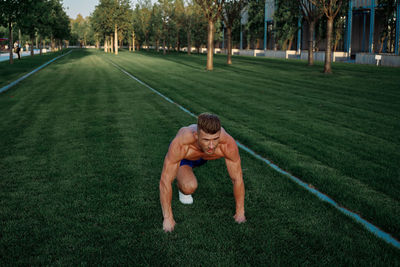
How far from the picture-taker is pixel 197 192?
534 centimetres

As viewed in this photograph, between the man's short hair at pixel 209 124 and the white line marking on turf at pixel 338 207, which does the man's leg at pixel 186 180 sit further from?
the white line marking on turf at pixel 338 207

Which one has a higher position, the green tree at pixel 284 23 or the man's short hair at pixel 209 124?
the green tree at pixel 284 23

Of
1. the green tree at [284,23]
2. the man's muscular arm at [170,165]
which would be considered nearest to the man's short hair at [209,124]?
the man's muscular arm at [170,165]

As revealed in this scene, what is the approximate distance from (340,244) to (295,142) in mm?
4221

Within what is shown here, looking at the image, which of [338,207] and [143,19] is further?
[143,19]

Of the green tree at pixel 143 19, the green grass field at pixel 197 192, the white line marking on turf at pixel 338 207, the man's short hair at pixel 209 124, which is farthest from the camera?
the green tree at pixel 143 19

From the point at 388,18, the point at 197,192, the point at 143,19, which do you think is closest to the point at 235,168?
the point at 197,192

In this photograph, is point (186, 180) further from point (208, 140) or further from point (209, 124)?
point (209, 124)

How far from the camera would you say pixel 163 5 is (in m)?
69.8

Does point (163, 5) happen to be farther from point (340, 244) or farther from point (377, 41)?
point (340, 244)

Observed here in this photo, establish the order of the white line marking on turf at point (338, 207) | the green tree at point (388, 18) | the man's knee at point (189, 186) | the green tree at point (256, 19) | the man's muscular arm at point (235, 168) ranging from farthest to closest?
the green tree at point (256, 19) < the green tree at point (388, 18) < the man's knee at point (189, 186) < the white line marking on turf at point (338, 207) < the man's muscular arm at point (235, 168)

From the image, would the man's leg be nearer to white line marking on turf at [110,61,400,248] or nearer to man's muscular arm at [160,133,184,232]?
man's muscular arm at [160,133,184,232]

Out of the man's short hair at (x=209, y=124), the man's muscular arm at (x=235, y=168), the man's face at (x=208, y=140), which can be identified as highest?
the man's short hair at (x=209, y=124)

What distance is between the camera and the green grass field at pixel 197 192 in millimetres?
3832
